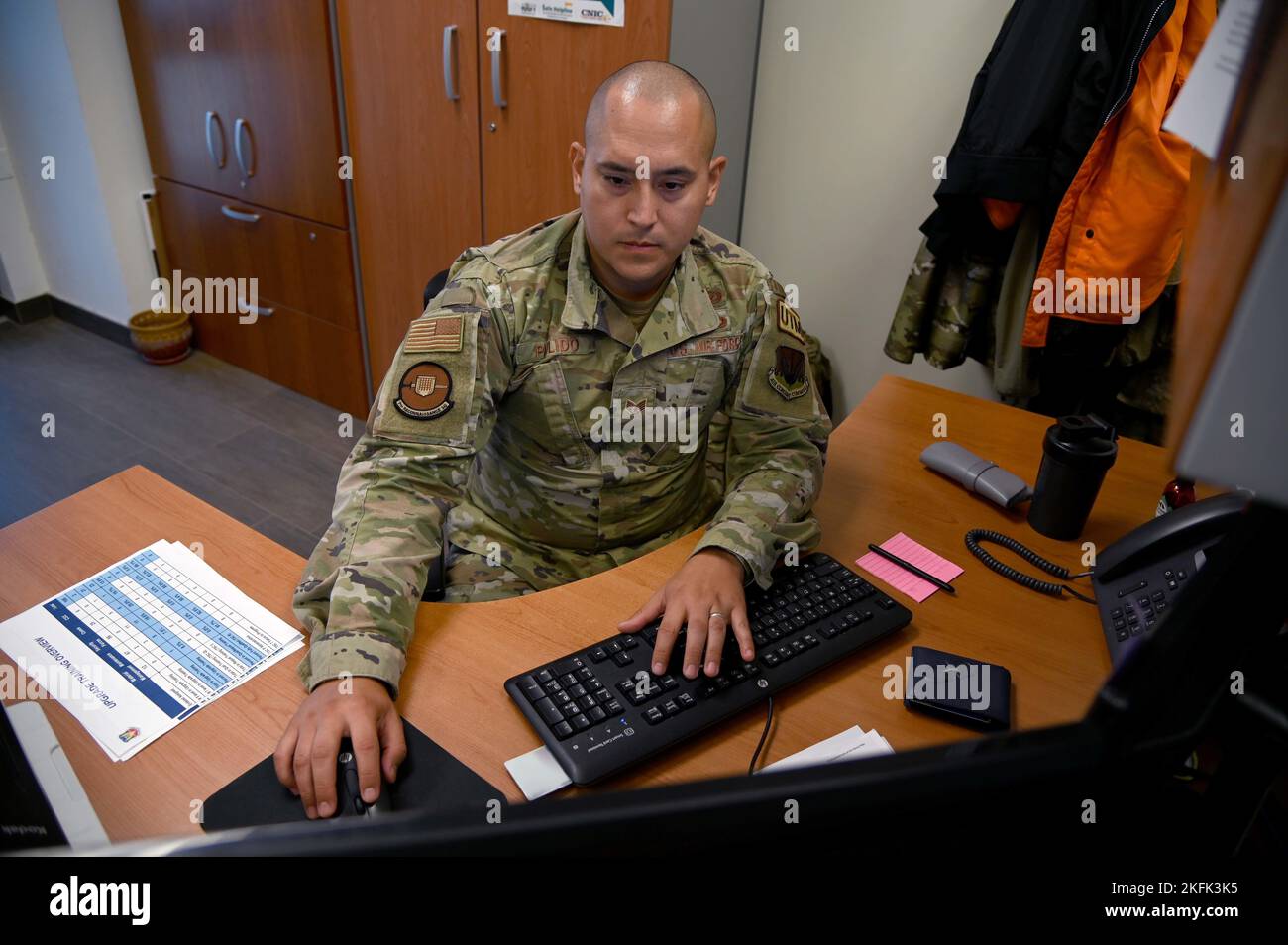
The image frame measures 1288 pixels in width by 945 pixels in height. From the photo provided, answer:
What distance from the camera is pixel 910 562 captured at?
126 centimetres

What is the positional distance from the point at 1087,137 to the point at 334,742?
5.82ft

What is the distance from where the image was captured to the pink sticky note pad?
4.00 ft

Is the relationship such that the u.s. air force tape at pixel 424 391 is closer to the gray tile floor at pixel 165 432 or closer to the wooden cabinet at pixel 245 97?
the gray tile floor at pixel 165 432

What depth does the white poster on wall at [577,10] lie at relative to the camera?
2.16 meters

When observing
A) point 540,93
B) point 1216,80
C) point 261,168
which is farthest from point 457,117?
point 1216,80

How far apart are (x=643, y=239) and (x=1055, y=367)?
1.20 m

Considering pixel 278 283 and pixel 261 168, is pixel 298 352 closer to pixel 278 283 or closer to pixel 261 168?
pixel 278 283

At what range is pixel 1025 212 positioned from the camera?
193 centimetres

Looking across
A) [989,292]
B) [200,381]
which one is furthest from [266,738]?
[200,381]

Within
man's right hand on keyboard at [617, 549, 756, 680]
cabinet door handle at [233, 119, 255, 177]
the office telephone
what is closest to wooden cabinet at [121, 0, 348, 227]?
cabinet door handle at [233, 119, 255, 177]

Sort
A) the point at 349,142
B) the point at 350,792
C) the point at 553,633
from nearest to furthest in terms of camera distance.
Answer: the point at 350,792
the point at 553,633
the point at 349,142

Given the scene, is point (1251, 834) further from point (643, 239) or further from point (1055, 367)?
point (1055, 367)

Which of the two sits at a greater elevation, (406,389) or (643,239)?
(643,239)

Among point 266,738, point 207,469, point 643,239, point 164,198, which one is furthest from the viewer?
point 164,198
